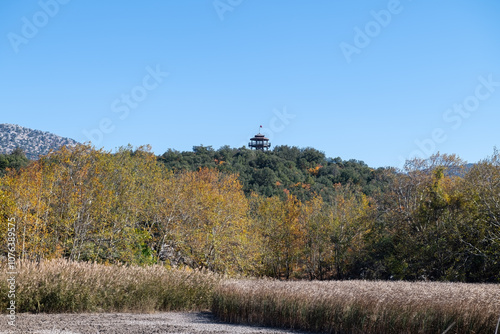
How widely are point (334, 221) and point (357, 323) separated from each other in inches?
858

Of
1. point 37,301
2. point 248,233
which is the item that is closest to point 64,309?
point 37,301

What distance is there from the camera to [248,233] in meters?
29.9

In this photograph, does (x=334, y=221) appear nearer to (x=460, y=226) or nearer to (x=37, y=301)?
(x=460, y=226)

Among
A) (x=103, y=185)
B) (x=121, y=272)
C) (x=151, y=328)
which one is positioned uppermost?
(x=103, y=185)

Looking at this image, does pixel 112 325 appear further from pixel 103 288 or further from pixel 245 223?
pixel 245 223

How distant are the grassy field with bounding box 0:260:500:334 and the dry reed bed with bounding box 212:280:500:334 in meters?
0.02

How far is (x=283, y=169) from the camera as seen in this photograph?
72125 mm

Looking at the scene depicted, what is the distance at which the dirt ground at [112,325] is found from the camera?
10789 mm

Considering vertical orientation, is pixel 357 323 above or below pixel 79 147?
below

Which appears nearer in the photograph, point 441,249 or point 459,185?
point 441,249

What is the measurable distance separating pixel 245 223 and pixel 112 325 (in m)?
18.2

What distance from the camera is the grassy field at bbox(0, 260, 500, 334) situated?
414 inches

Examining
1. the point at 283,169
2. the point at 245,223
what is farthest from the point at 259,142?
the point at 245,223

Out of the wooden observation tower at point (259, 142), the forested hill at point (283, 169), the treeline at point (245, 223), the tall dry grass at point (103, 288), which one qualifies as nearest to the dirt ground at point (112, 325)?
the tall dry grass at point (103, 288)
